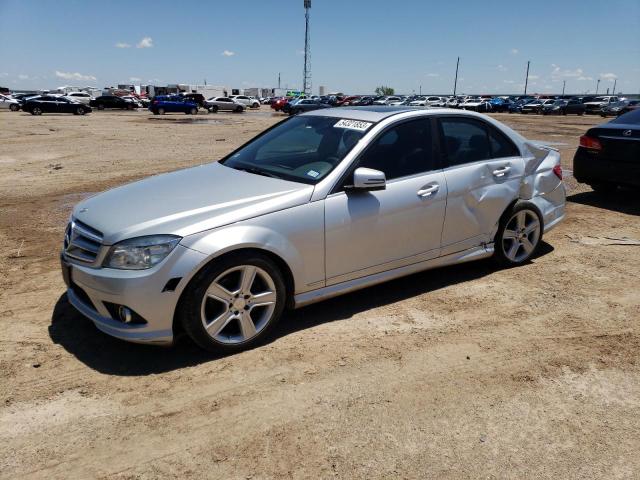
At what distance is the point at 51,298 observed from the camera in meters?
4.49

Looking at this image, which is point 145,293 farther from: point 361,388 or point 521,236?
point 521,236

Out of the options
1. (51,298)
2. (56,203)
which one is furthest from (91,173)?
(51,298)

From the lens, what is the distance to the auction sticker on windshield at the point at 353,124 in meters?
4.27

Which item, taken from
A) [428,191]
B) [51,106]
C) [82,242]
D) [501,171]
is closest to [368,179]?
[428,191]

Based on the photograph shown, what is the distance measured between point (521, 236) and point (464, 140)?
1.23 meters

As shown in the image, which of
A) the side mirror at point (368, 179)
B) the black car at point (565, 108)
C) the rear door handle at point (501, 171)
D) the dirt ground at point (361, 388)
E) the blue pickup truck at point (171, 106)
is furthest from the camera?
the black car at point (565, 108)

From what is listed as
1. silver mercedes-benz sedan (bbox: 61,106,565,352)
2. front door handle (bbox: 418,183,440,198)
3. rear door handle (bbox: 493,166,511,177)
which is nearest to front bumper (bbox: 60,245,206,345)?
silver mercedes-benz sedan (bbox: 61,106,565,352)

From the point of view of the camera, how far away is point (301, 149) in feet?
14.8

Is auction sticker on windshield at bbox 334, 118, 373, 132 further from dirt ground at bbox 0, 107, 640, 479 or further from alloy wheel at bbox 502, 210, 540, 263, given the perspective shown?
alloy wheel at bbox 502, 210, 540, 263

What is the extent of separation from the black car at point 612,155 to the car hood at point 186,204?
5.84 metres

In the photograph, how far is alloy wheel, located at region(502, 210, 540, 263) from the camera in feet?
17.0

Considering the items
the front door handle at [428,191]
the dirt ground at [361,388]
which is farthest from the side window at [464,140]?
the dirt ground at [361,388]

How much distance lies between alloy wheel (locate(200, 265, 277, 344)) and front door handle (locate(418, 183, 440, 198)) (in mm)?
1470

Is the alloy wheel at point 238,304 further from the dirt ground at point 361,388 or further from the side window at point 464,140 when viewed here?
the side window at point 464,140
